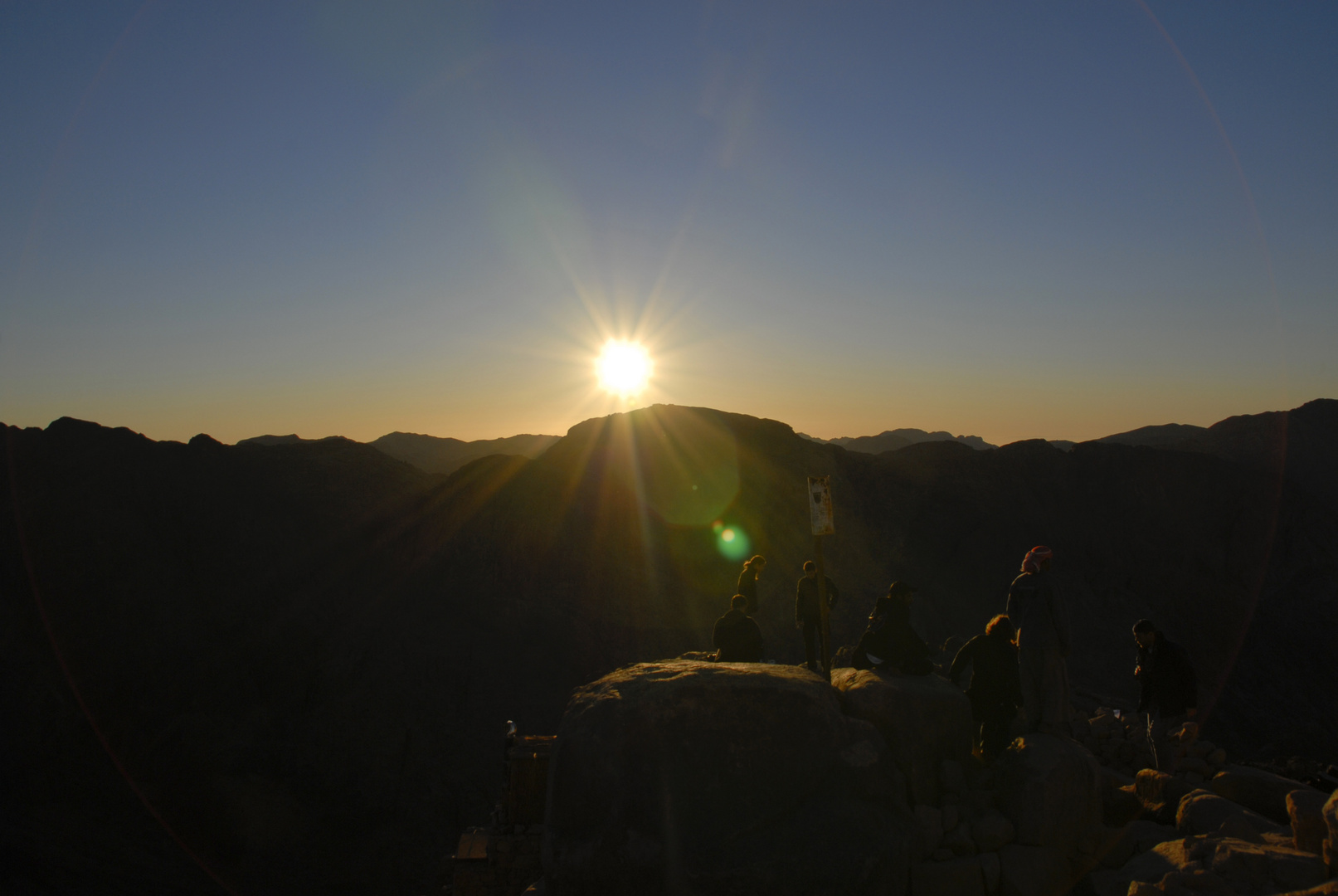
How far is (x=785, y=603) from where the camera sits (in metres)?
25.5

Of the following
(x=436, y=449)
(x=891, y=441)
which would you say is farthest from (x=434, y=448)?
(x=891, y=441)

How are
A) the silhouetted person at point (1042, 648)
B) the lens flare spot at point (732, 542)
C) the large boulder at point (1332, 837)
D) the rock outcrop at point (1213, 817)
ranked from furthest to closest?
the lens flare spot at point (732, 542)
the silhouetted person at point (1042, 648)
the rock outcrop at point (1213, 817)
the large boulder at point (1332, 837)

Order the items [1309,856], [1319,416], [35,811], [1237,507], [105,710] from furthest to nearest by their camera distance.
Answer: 1. [1319,416]
2. [1237,507]
3. [105,710]
4. [35,811]
5. [1309,856]

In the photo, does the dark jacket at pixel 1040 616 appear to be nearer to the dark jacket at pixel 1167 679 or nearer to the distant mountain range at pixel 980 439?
the dark jacket at pixel 1167 679

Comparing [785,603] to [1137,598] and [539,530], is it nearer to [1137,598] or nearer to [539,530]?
[539,530]

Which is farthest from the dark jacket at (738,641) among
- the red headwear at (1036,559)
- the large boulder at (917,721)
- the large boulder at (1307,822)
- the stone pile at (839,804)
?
the large boulder at (1307,822)

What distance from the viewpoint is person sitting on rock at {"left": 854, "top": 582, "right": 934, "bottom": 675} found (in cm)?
602

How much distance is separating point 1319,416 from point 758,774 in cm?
5476

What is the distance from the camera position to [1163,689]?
5973 mm

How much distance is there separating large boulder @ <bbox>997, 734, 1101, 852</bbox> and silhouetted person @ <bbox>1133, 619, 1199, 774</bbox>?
3.75 ft

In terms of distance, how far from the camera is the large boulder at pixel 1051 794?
4930 mm

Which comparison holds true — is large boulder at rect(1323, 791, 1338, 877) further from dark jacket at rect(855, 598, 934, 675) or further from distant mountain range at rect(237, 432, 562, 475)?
distant mountain range at rect(237, 432, 562, 475)

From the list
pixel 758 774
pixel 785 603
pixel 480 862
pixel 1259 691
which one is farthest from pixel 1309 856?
pixel 1259 691

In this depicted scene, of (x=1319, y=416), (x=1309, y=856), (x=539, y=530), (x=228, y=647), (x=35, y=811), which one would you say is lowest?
(x=35, y=811)
